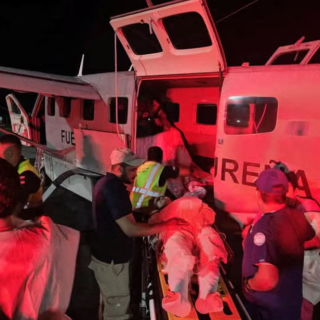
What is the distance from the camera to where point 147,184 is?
13.5 ft

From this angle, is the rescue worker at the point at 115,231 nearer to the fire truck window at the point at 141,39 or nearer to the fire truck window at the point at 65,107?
the fire truck window at the point at 141,39

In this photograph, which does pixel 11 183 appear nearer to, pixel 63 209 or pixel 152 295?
pixel 152 295

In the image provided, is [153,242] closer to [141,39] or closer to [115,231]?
[115,231]

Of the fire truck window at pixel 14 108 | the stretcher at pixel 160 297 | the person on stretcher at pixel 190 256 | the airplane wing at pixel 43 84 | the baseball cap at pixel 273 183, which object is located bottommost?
the stretcher at pixel 160 297

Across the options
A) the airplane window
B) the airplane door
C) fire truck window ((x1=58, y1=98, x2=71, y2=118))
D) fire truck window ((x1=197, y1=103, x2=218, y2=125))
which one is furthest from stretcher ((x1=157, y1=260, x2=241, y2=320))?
the airplane door

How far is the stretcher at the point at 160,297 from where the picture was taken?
8.14ft

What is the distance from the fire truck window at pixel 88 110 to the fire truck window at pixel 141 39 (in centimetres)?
261

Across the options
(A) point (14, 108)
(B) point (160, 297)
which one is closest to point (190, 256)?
(B) point (160, 297)

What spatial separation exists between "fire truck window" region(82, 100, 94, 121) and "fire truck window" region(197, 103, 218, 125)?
2.40 meters

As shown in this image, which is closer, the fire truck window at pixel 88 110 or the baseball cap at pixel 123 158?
the baseball cap at pixel 123 158

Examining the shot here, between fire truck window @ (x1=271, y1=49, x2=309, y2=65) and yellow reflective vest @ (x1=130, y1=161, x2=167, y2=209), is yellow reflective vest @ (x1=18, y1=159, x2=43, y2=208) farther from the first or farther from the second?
fire truck window @ (x1=271, y1=49, x2=309, y2=65)

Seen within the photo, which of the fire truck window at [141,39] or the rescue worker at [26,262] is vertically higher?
the fire truck window at [141,39]

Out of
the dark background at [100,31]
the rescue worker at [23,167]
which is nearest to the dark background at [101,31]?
the dark background at [100,31]

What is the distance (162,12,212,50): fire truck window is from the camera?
413 cm
